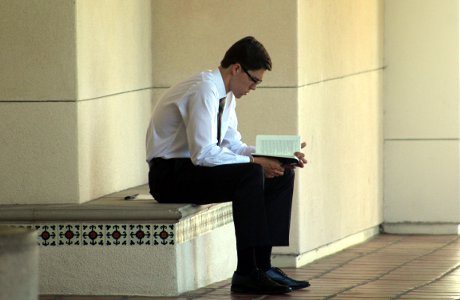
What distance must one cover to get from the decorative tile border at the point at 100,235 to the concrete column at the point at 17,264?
2.07 metres

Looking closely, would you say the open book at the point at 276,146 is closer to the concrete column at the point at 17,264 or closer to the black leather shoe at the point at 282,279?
the black leather shoe at the point at 282,279

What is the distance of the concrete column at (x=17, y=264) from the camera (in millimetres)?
Result: 4574

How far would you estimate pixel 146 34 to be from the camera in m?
8.09

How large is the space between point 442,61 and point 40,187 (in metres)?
3.92

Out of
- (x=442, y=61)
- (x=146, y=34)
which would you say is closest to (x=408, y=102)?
(x=442, y=61)

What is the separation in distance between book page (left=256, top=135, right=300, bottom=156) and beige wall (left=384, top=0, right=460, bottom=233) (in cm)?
308

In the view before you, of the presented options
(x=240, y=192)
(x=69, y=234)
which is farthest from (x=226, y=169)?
(x=69, y=234)

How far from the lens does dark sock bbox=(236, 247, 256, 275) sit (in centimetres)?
675

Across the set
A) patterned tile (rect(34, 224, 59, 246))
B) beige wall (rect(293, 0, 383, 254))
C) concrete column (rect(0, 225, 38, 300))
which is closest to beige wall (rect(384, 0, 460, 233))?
beige wall (rect(293, 0, 383, 254))

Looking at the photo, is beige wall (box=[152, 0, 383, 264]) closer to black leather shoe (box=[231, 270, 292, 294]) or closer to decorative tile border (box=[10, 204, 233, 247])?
black leather shoe (box=[231, 270, 292, 294])

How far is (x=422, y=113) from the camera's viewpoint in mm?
9914

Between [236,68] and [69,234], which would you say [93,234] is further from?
[236,68]

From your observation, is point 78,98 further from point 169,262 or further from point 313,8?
point 313,8

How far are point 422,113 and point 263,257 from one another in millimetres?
3345
